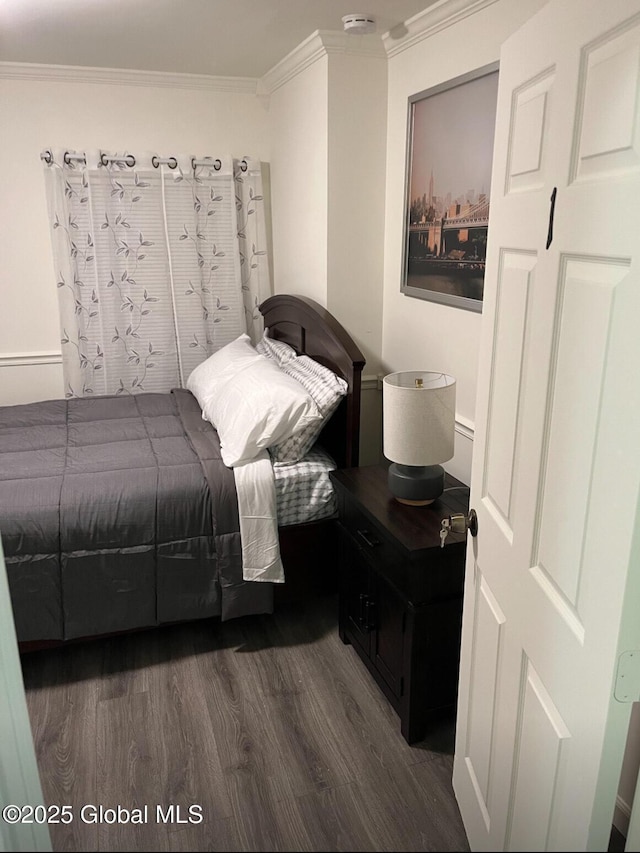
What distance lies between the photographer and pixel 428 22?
8.20ft

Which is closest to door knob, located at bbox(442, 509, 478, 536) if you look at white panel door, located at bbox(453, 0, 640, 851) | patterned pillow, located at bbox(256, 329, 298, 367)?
white panel door, located at bbox(453, 0, 640, 851)

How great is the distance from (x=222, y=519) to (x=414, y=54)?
1957 mm

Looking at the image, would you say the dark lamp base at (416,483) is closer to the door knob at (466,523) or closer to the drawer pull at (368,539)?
the drawer pull at (368,539)

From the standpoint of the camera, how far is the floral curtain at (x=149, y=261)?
3.66 metres

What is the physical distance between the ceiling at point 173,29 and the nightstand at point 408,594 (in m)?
1.74

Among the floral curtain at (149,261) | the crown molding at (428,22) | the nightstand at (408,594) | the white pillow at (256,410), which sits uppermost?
the crown molding at (428,22)

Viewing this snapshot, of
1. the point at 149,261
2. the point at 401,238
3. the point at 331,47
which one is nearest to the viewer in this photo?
the point at 331,47

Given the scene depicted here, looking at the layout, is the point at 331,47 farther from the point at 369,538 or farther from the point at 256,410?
the point at 369,538

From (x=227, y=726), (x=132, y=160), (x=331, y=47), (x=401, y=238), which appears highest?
(x=331, y=47)

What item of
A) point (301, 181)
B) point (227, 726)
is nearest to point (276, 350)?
point (301, 181)

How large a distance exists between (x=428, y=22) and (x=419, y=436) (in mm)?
1545

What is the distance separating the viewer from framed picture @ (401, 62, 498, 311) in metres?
2.30

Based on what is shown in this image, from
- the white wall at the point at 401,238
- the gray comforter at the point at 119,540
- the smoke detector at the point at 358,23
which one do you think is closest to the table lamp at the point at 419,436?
the white wall at the point at 401,238

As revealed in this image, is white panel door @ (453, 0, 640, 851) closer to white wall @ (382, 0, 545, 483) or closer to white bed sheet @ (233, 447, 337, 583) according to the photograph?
white wall @ (382, 0, 545, 483)
